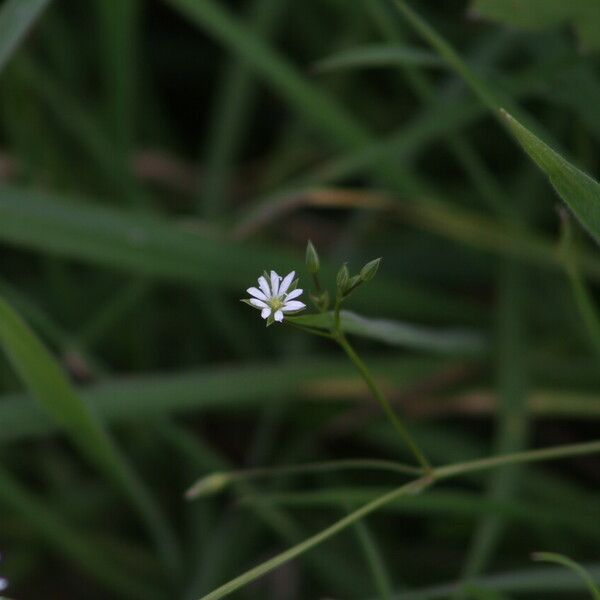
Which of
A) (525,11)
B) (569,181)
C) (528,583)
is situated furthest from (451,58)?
(528,583)

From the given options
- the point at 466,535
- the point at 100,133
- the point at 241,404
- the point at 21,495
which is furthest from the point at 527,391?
the point at 100,133

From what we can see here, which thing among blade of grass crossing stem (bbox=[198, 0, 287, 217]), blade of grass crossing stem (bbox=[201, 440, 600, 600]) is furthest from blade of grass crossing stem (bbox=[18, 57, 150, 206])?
blade of grass crossing stem (bbox=[201, 440, 600, 600])

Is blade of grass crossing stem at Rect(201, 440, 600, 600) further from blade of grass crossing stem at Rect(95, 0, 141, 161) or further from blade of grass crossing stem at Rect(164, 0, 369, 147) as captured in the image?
blade of grass crossing stem at Rect(95, 0, 141, 161)

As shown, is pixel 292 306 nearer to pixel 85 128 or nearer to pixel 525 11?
pixel 525 11

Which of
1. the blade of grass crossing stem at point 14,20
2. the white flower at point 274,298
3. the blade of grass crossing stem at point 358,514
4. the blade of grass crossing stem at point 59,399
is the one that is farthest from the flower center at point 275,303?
the blade of grass crossing stem at point 14,20

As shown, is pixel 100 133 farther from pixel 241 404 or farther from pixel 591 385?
pixel 591 385

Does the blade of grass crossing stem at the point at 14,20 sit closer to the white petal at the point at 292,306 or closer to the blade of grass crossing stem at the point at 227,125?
the white petal at the point at 292,306
